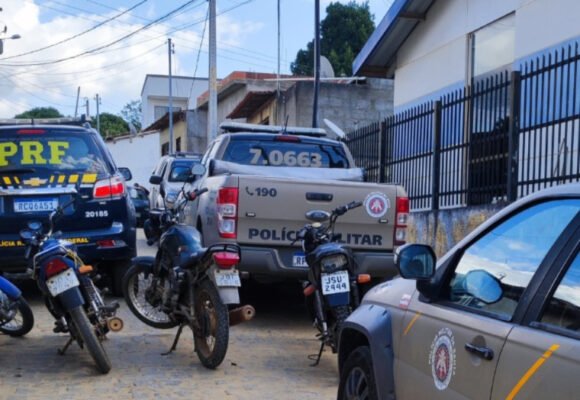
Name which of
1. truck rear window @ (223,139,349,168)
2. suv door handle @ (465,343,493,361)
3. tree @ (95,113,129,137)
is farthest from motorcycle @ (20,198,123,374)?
tree @ (95,113,129,137)

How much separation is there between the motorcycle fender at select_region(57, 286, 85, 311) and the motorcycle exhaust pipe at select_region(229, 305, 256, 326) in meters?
1.13

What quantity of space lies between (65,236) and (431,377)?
566 centimetres

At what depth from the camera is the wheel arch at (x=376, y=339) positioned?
138 inches

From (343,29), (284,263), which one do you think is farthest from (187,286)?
(343,29)

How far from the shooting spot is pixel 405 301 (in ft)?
11.6

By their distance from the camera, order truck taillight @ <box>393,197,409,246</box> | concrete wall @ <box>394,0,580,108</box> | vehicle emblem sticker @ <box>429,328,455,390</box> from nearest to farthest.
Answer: vehicle emblem sticker @ <box>429,328,455,390</box>, truck taillight @ <box>393,197,409,246</box>, concrete wall @ <box>394,0,580,108</box>

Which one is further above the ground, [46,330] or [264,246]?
[264,246]

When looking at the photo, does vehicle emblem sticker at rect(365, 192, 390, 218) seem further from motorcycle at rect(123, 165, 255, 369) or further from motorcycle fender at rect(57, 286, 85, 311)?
motorcycle fender at rect(57, 286, 85, 311)

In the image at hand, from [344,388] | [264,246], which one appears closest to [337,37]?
[264,246]

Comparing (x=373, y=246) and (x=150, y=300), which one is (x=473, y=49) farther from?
(x=150, y=300)

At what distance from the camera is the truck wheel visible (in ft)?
12.0

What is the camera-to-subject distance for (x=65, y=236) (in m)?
7.90

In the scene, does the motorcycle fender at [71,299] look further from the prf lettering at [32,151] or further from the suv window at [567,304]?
the suv window at [567,304]

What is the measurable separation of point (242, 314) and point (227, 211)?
157 centimetres
